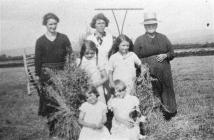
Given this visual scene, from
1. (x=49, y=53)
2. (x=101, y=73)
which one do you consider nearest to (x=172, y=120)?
(x=101, y=73)

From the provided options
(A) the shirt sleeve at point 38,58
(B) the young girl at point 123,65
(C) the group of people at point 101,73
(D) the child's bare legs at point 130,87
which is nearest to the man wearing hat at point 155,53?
(C) the group of people at point 101,73

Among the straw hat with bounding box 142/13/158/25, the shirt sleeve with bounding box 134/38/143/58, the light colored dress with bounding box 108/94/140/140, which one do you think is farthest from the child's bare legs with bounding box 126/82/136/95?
the straw hat with bounding box 142/13/158/25

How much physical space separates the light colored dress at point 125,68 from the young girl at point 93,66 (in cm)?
17

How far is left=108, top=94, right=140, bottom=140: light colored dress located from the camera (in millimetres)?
4125

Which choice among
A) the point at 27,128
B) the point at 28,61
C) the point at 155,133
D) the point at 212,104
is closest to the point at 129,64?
the point at 155,133

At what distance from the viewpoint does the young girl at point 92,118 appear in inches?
160

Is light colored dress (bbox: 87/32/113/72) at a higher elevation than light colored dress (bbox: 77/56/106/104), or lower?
higher

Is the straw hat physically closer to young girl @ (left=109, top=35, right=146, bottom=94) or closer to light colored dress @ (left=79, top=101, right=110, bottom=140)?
young girl @ (left=109, top=35, right=146, bottom=94)

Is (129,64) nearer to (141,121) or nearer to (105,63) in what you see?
(105,63)

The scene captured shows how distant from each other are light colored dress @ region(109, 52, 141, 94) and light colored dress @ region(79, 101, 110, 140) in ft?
1.65

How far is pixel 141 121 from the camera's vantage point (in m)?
4.27

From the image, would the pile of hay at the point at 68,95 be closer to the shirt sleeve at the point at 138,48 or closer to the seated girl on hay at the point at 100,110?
the seated girl on hay at the point at 100,110

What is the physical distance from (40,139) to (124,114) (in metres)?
1.28

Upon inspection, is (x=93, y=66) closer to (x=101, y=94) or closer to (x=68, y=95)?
(x=101, y=94)
